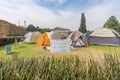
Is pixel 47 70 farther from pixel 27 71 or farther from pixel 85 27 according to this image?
pixel 85 27

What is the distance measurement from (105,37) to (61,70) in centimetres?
1974

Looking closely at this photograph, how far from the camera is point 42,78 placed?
8.44ft

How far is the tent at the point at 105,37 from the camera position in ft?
68.2

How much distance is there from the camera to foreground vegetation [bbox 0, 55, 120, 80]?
2.73 meters

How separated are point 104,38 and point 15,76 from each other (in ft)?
66.5

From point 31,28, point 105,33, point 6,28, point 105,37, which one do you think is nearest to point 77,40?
point 105,37

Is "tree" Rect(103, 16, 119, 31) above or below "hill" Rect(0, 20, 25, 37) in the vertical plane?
above

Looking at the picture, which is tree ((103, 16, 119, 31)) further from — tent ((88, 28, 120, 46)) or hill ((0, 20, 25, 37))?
hill ((0, 20, 25, 37))

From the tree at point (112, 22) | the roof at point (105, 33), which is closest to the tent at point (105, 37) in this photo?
the roof at point (105, 33)

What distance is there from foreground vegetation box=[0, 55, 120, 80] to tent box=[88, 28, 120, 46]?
18596mm

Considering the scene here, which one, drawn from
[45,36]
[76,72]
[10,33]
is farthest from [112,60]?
[10,33]

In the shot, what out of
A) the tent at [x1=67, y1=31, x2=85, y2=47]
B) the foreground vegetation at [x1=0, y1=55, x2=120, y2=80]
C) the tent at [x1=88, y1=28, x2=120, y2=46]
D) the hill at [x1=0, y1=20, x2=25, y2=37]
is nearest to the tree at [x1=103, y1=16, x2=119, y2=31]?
the tent at [x1=88, y1=28, x2=120, y2=46]

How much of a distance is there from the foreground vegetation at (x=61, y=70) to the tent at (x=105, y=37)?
18596mm

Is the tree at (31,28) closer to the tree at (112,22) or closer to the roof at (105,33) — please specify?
the tree at (112,22)
